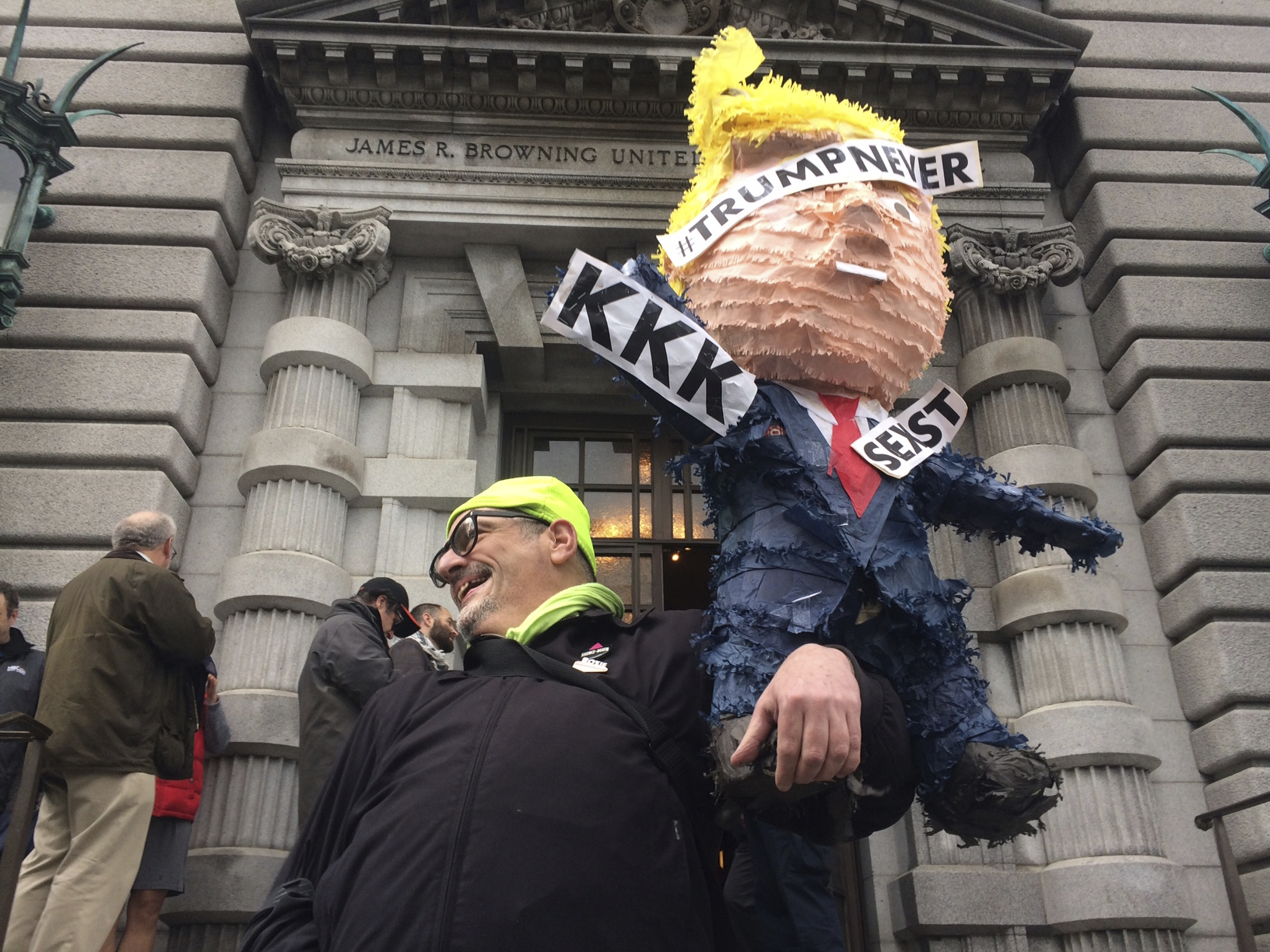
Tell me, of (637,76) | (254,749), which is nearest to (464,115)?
(637,76)

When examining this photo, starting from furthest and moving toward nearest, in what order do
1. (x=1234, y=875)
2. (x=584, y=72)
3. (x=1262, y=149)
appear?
(x=1262, y=149), (x=584, y=72), (x=1234, y=875)

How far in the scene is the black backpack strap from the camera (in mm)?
2305

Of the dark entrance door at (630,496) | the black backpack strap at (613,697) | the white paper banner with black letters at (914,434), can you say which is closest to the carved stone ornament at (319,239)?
the dark entrance door at (630,496)

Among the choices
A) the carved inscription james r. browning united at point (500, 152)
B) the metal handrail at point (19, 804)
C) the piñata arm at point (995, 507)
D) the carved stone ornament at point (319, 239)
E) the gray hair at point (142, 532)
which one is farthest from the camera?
the carved inscription james r. browning united at point (500, 152)

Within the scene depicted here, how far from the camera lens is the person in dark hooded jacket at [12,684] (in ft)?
15.6

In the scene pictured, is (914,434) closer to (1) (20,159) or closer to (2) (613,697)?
(2) (613,697)

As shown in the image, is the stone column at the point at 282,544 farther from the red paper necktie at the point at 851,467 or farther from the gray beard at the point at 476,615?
the red paper necktie at the point at 851,467

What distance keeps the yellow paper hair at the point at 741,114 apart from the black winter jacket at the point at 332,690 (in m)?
2.78

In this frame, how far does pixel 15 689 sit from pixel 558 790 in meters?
4.22

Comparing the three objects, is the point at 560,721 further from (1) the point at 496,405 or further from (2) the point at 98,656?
(1) the point at 496,405

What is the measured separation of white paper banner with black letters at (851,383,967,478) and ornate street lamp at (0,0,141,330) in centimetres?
651

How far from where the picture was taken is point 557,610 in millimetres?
2617

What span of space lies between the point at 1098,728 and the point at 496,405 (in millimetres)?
5002

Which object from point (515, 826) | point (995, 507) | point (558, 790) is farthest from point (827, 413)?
point (515, 826)
